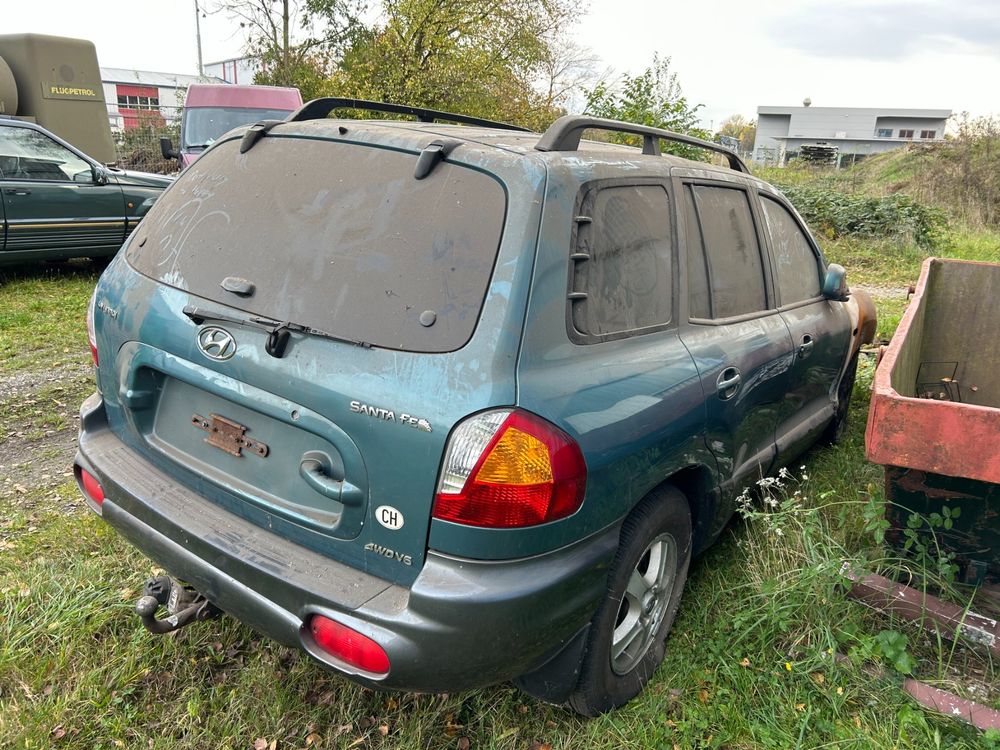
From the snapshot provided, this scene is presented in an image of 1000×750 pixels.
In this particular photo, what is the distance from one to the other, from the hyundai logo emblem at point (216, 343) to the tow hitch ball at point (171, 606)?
0.76 metres

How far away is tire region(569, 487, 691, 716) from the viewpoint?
2.22m

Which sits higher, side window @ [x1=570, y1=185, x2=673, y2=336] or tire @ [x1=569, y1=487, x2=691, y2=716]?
side window @ [x1=570, y1=185, x2=673, y2=336]

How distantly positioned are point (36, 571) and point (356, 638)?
1869 millimetres

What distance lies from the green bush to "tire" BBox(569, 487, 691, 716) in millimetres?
12372

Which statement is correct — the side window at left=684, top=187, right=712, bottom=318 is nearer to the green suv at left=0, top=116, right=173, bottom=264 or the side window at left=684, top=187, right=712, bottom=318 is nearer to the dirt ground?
the dirt ground

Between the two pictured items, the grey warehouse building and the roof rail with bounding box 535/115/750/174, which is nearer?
the roof rail with bounding box 535/115/750/174

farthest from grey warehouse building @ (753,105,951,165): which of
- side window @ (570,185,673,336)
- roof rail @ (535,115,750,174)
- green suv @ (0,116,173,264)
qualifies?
side window @ (570,185,673,336)

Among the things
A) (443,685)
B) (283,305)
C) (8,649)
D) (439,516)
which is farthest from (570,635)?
(8,649)

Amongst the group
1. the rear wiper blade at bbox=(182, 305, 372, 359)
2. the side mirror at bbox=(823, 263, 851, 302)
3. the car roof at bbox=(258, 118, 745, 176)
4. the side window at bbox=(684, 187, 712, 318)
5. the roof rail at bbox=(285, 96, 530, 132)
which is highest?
the roof rail at bbox=(285, 96, 530, 132)

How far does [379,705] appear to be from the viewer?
8.09 feet

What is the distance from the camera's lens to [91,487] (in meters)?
2.52

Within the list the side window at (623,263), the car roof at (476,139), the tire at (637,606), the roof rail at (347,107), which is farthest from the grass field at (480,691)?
the roof rail at (347,107)

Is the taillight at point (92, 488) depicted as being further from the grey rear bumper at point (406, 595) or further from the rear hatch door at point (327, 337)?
the grey rear bumper at point (406, 595)

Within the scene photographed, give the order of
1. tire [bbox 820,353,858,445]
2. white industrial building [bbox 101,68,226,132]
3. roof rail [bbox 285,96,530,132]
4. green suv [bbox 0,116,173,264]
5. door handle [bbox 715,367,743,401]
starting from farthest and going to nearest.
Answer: white industrial building [bbox 101,68,226,132] → green suv [bbox 0,116,173,264] → tire [bbox 820,353,858,445] → roof rail [bbox 285,96,530,132] → door handle [bbox 715,367,743,401]
